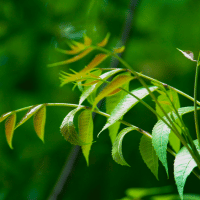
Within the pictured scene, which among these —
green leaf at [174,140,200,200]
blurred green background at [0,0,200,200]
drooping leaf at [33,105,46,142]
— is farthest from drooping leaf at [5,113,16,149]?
blurred green background at [0,0,200,200]

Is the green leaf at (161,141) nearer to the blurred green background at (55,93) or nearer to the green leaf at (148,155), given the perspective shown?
the green leaf at (148,155)

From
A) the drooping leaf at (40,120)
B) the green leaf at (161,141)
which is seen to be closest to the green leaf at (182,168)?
the green leaf at (161,141)

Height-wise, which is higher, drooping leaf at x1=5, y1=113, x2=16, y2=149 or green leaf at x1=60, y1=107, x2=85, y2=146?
green leaf at x1=60, y1=107, x2=85, y2=146

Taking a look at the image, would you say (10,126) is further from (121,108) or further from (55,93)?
(55,93)

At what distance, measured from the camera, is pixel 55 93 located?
120 cm

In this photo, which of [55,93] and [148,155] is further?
[55,93]

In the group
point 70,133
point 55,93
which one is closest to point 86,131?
point 70,133

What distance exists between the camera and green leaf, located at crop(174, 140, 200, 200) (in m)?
0.17

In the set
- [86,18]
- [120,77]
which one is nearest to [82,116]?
[120,77]

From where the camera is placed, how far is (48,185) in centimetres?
115

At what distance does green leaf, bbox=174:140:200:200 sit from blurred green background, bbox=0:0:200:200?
0.91 m

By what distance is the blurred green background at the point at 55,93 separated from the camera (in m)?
1.11

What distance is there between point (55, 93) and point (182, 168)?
1053 mm

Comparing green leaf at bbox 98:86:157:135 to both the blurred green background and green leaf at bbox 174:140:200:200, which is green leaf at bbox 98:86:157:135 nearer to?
green leaf at bbox 174:140:200:200
